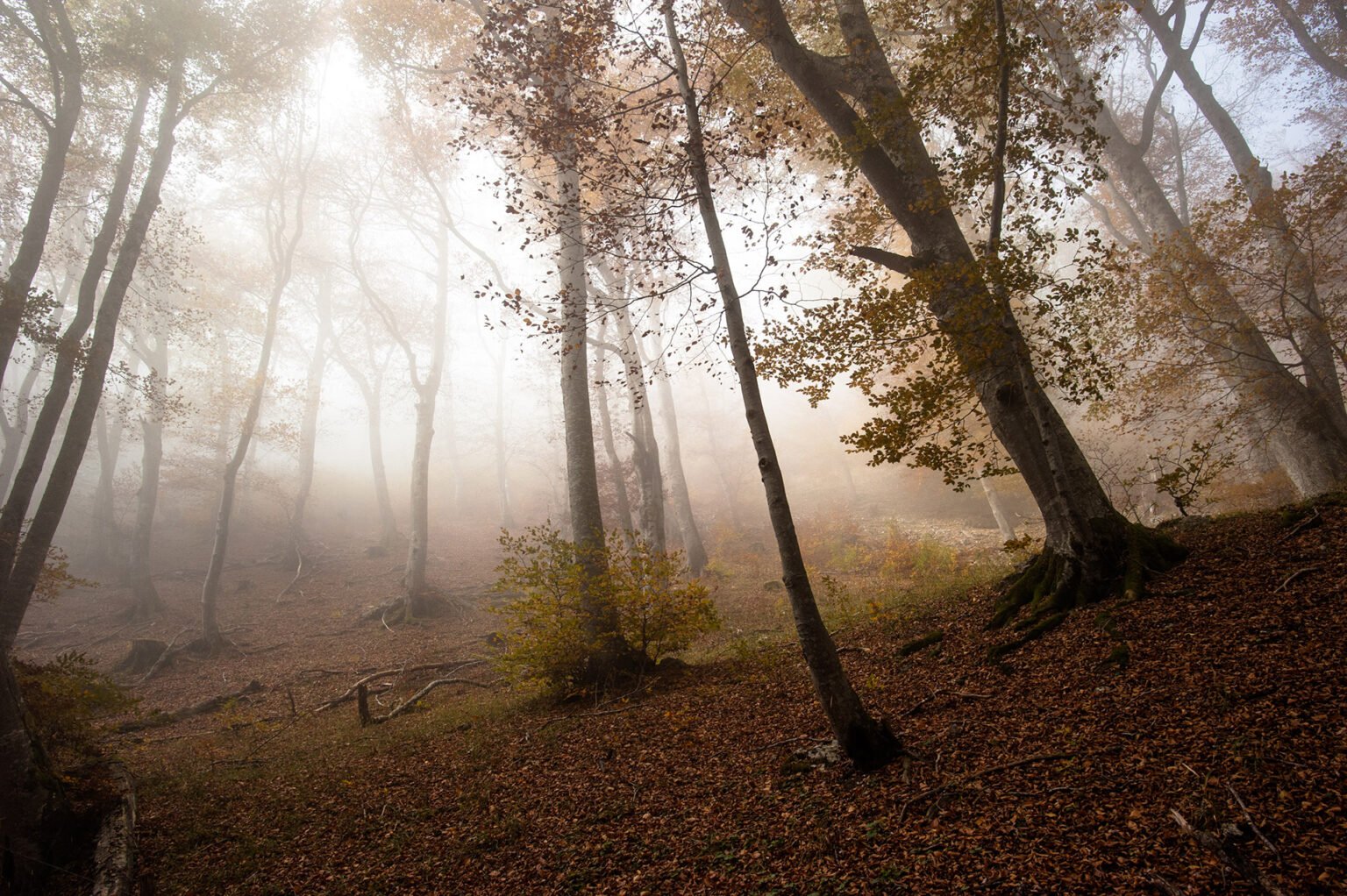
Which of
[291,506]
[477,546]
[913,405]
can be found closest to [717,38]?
[913,405]

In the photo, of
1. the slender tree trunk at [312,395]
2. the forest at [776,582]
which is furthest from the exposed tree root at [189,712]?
the slender tree trunk at [312,395]

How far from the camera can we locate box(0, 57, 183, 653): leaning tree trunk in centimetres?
795

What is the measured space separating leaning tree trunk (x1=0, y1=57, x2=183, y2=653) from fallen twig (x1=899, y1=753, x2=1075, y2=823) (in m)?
9.24

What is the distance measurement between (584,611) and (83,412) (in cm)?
849

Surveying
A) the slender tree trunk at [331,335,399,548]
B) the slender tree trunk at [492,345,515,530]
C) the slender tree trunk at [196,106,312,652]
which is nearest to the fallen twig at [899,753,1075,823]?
the slender tree trunk at [196,106,312,652]

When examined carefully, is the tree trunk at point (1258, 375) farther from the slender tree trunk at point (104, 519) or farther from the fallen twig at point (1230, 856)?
the slender tree trunk at point (104, 519)

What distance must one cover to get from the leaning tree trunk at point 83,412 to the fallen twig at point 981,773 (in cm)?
924

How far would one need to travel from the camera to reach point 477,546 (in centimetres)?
2502

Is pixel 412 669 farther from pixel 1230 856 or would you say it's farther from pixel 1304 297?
pixel 1304 297

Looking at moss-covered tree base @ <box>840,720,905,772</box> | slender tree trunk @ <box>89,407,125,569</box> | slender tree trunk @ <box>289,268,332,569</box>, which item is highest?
slender tree trunk @ <box>289,268,332,569</box>

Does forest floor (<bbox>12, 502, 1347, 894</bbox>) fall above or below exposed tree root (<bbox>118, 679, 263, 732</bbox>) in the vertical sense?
below

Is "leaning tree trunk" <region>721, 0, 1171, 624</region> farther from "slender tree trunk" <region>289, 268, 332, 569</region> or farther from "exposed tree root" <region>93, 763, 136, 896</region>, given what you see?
"slender tree trunk" <region>289, 268, 332, 569</region>

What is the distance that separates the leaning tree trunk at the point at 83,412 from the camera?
7.95m

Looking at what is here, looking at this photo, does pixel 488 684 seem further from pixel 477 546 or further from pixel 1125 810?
pixel 477 546
